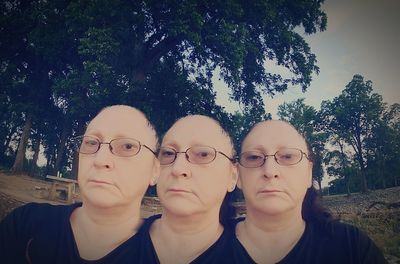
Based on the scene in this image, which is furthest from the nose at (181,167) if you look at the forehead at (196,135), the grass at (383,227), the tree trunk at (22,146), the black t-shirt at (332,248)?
the tree trunk at (22,146)

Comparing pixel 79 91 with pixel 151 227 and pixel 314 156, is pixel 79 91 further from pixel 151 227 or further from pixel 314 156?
pixel 314 156

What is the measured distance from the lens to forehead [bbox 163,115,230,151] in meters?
2.30

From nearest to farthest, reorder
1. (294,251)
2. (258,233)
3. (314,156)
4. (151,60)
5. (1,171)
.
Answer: (294,251), (258,233), (314,156), (1,171), (151,60)

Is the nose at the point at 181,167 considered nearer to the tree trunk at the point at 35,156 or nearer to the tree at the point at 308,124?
the tree at the point at 308,124

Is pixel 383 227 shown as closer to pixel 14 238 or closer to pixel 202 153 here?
pixel 202 153

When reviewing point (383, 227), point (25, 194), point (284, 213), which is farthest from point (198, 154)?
point (383, 227)

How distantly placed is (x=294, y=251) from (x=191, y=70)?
3448mm

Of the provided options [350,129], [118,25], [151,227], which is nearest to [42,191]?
[151,227]

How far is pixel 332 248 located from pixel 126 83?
3.05 meters

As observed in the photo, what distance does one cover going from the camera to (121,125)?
92.5 inches

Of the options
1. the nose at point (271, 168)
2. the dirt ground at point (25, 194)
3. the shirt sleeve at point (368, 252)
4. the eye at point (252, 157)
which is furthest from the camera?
the dirt ground at point (25, 194)

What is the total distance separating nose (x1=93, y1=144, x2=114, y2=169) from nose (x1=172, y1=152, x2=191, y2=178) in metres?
0.51

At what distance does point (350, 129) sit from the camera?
4918 millimetres

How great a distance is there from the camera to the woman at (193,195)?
2211 mm
